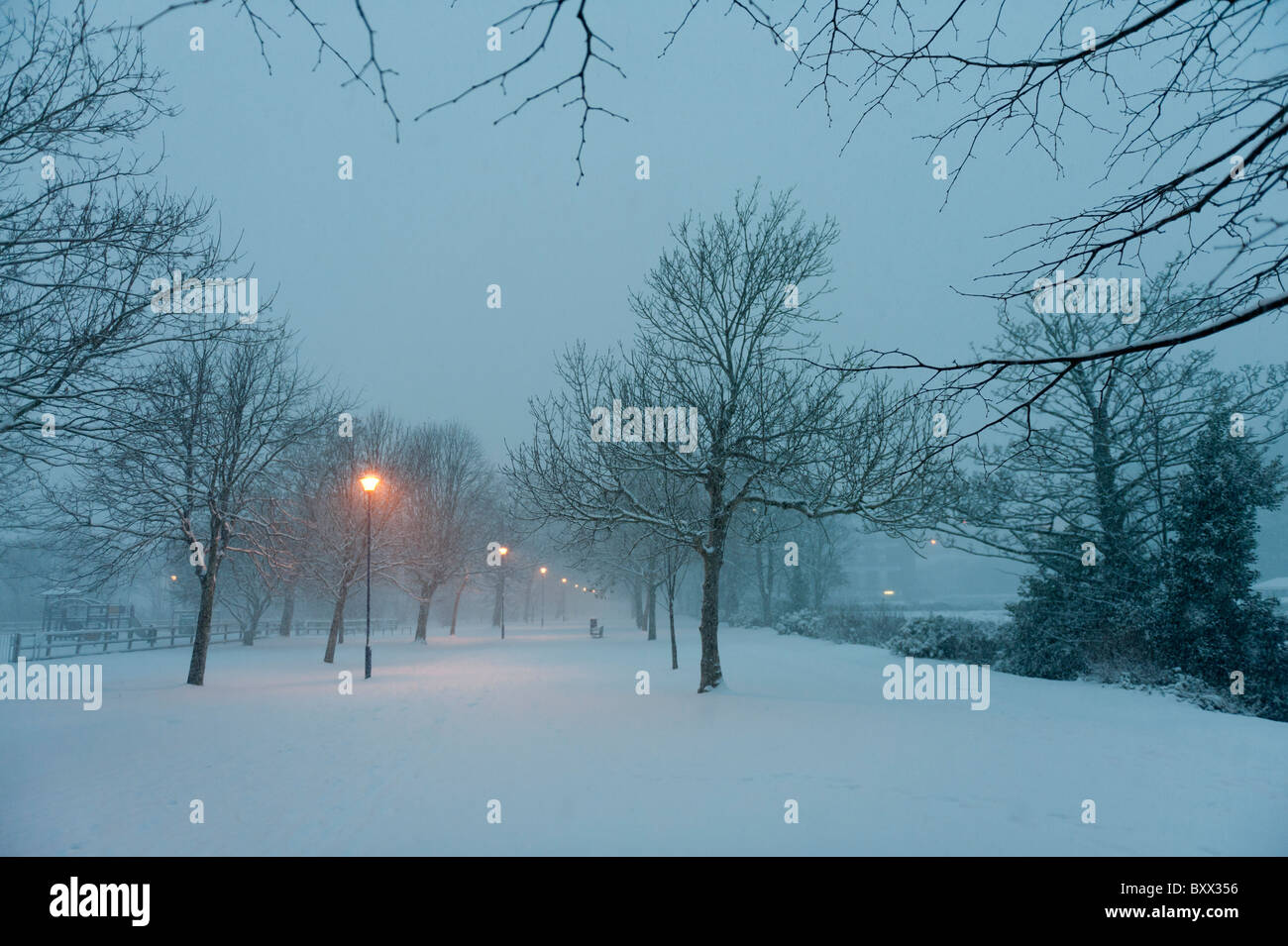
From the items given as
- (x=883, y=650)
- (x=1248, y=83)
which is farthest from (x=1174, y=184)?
(x=883, y=650)

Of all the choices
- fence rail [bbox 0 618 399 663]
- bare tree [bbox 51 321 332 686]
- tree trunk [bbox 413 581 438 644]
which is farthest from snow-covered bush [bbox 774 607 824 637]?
fence rail [bbox 0 618 399 663]

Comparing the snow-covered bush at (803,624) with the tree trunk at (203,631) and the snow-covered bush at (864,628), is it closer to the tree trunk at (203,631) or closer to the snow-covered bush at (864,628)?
the snow-covered bush at (864,628)

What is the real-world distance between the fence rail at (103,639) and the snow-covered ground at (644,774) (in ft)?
A: 42.7

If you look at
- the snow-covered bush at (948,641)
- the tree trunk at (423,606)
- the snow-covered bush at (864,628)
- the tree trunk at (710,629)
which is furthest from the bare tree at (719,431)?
the tree trunk at (423,606)

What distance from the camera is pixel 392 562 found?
26516 millimetres

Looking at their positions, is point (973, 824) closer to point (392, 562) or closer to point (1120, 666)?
point (1120, 666)

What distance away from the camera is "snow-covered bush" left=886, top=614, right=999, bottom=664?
18.5 meters

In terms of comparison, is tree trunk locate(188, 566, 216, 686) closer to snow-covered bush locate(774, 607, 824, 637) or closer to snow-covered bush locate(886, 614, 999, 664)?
snow-covered bush locate(886, 614, 999, 664)

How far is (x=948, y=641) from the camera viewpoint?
18.9 metres

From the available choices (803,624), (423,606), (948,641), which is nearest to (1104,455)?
(948,641)

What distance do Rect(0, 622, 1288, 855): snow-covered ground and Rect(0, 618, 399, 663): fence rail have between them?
42.7 feet

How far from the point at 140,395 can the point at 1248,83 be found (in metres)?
11.7

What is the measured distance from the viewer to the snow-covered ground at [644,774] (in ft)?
17.8
